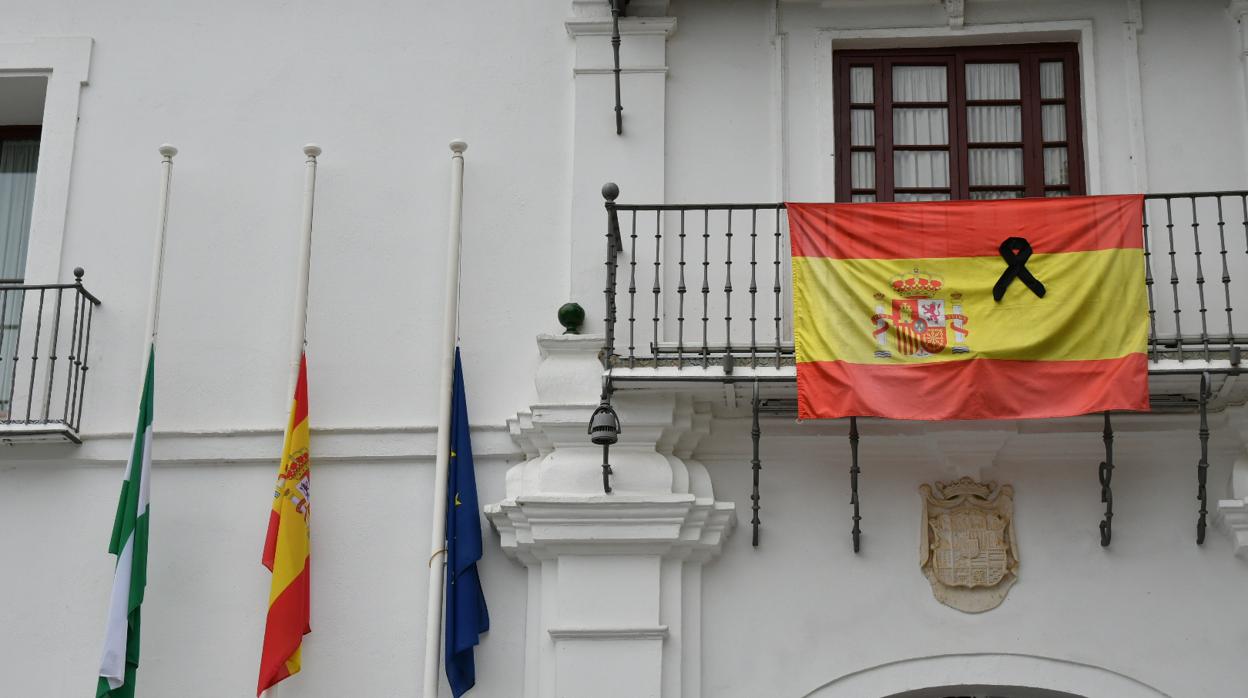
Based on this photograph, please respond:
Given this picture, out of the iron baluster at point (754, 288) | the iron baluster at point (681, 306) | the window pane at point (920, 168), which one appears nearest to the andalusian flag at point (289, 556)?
the iron baluster at point (681, 306)

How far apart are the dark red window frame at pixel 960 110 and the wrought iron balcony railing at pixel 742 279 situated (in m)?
0.56

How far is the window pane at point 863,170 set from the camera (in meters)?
10.9

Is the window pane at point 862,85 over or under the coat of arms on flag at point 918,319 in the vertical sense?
over

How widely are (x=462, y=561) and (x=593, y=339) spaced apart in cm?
132

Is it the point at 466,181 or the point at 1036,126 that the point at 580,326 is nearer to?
the point at 466,181

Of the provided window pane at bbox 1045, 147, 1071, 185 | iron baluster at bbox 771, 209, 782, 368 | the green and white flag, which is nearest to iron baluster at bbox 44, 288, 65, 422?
the green and white flag

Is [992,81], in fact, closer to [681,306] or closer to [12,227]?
[681,306]

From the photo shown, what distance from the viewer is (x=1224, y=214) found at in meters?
10.4

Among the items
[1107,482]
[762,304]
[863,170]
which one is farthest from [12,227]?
[1107,482]

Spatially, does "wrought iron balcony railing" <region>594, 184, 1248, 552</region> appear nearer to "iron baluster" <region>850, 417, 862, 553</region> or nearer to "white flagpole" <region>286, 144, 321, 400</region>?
"iron baluster" <region>850, 417, 862, 553</region>

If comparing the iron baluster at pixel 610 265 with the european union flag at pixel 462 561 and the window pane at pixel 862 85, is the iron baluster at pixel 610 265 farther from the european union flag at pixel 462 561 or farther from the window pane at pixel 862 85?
the window pane at pixel 862 85

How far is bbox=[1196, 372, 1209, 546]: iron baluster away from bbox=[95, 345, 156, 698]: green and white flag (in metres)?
5.32

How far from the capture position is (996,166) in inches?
427

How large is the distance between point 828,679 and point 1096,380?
198cm
